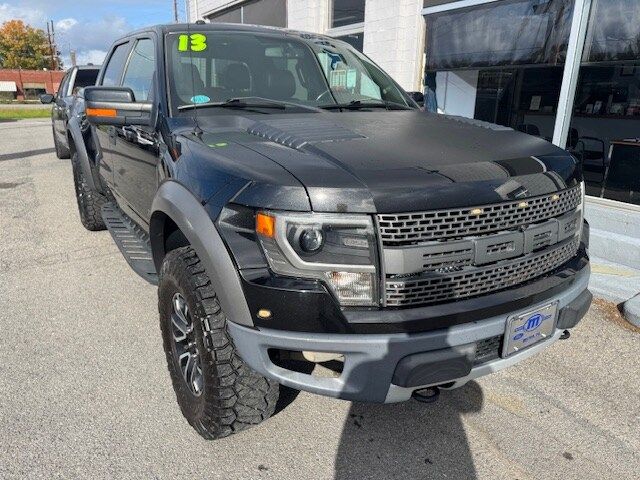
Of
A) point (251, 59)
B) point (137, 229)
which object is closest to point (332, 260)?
point (251, 59)

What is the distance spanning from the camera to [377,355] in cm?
177

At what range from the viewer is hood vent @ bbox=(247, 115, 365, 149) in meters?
2.17

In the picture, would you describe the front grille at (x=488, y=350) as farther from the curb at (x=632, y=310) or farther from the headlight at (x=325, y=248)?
the curb at (x=632, y=310)

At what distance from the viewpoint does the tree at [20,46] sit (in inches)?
2808

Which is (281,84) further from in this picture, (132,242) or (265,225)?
(265,225)

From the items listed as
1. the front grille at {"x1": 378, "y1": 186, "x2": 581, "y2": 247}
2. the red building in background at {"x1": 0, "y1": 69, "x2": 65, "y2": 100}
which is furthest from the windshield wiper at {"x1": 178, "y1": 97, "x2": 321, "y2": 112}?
the red building in background at {"x1": 0, "y1": 69, "x2": 65, "y2": 100}

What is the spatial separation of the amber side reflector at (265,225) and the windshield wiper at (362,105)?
1.44m

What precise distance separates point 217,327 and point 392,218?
810 millimetres

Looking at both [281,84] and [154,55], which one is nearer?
[154,55]

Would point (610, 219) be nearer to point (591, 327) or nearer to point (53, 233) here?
point (591, 327)

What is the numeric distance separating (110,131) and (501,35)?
15.0 ft

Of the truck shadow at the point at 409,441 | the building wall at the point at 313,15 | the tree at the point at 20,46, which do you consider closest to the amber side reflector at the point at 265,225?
the truck shadow at the point at 409,441

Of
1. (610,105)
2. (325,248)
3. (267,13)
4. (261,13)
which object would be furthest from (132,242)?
(261,13)

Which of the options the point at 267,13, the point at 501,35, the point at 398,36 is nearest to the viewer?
the point at 501,35
